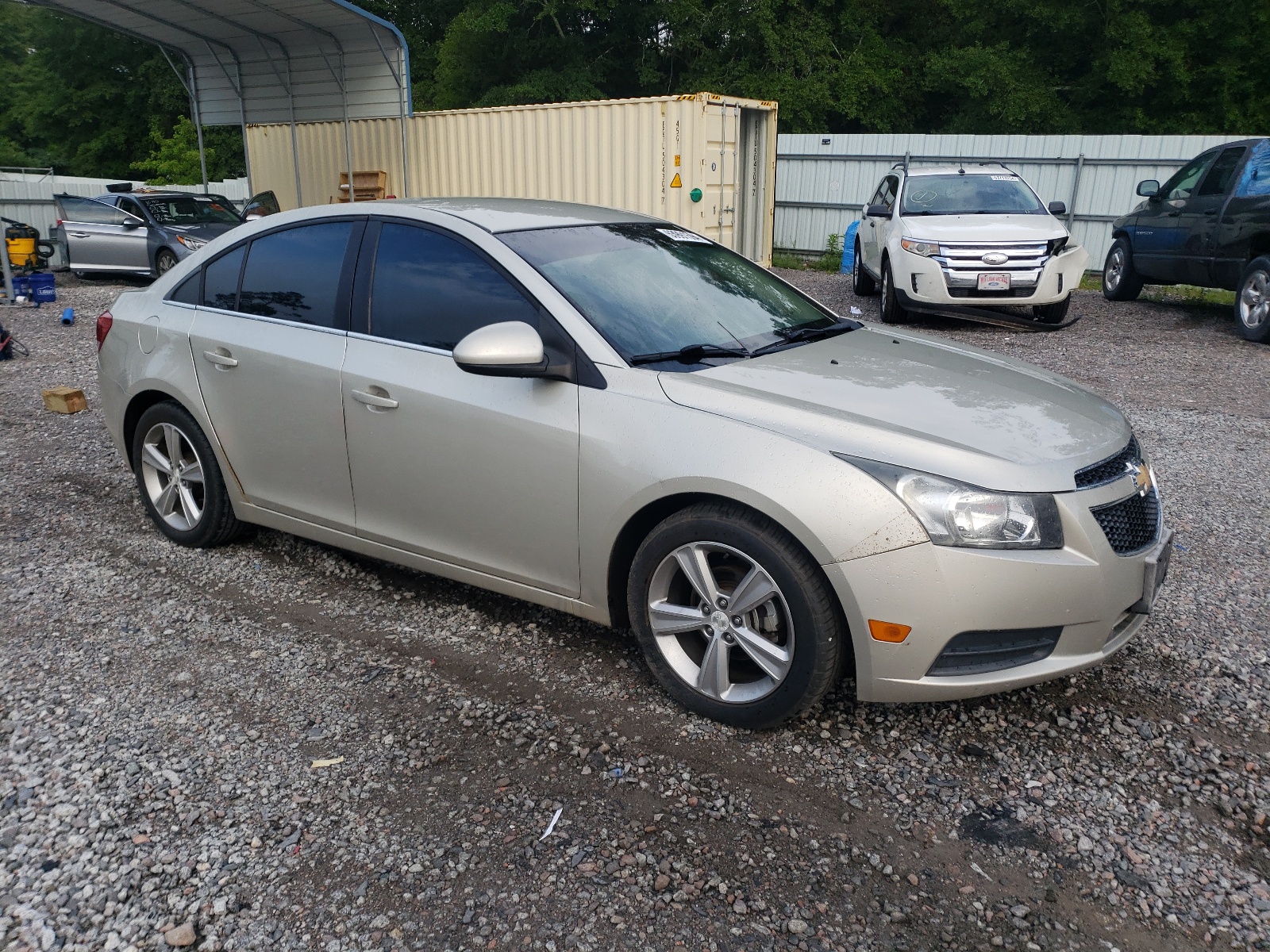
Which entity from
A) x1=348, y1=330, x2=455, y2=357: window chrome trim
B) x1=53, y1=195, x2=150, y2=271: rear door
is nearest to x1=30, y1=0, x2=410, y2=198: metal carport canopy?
x1=53, y1=195, x2=150, y2=271: rear door

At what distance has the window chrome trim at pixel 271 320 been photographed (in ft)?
13.3

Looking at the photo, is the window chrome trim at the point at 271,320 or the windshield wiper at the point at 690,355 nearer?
the windshield wiper at the point at 690,355

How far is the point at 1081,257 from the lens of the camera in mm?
10883

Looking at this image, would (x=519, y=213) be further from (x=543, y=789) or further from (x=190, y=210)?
(x=190, y=210)

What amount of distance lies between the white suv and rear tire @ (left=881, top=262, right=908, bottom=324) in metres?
0.01

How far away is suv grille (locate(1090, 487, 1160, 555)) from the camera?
3.05 meters

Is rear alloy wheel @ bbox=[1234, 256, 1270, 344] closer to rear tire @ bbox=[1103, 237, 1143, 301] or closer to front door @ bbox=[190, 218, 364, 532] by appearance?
rear tire @ bbox=[1103, 237, 1143, 301]

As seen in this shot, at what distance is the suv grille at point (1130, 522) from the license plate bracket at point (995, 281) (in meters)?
7.64

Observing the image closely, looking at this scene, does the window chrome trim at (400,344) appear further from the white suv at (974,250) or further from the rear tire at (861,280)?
the rear tire at (861,280)

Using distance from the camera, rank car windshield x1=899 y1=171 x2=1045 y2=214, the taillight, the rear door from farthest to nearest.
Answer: the rear door, car windshield x1=899 y1=171 x2=1045 y2=214, the taillight

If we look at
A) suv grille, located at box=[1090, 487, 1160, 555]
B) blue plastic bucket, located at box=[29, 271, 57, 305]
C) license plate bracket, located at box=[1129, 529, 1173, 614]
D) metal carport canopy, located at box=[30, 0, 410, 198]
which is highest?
metal carport canopy, located at box=[30, 0, 410, 198]

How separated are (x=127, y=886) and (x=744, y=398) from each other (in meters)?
2.17

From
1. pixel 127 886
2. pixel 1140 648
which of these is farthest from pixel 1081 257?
pixel 127 886

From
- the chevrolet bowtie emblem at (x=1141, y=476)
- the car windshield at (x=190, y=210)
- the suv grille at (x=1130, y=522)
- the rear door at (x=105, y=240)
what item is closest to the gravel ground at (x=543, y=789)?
the suv grille at (x=1130, y=522)
